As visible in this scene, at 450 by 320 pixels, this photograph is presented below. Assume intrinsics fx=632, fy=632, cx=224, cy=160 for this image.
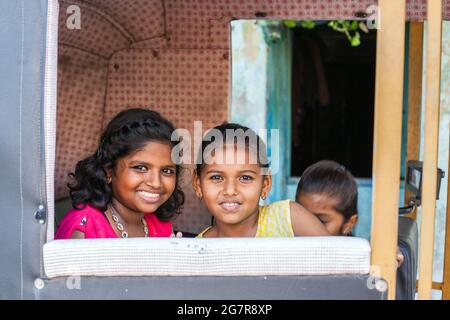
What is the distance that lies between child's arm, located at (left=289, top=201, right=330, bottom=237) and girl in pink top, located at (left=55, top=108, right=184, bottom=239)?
0.49 metres

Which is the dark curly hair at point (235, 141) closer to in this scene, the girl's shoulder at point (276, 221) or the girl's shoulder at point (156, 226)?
the girl's shoulder at point (276, 221)

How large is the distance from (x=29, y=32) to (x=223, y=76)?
6.36 ft

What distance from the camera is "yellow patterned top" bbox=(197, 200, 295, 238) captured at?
229 centimetres

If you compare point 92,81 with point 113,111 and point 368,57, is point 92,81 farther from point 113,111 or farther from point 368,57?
point 368,57

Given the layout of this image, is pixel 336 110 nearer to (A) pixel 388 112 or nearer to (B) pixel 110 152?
(B) pixel 110 152

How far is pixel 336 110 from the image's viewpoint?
698 cm

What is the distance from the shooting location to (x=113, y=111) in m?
3.55

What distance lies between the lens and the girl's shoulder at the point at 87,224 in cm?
221

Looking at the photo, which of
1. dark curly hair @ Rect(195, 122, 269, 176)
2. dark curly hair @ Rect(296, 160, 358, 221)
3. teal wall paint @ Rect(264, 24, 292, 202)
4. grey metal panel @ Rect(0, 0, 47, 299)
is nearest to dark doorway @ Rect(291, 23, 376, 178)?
teal wall paint @ Rect(264, 24, 292, 202)

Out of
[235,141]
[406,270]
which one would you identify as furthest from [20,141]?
[406,270]

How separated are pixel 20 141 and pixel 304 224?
3.53ft

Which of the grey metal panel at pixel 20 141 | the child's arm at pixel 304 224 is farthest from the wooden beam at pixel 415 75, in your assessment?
the grey metal panel at pixel 20 141
